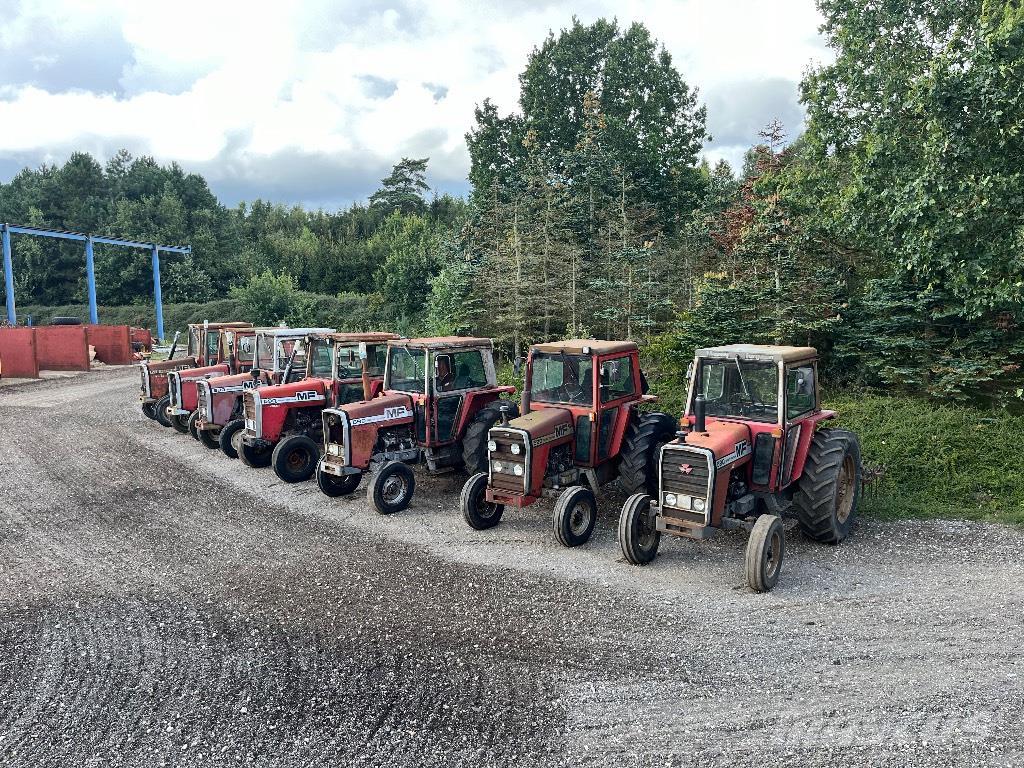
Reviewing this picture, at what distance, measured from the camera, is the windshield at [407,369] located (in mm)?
9992

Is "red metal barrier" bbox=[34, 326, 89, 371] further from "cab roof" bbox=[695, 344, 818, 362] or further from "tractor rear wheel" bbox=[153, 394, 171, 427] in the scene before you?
"cab roof" bbox=[695, 344, 818, 362]

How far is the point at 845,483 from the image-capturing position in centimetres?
820

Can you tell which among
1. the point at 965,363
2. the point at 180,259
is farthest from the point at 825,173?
the point at 180,259

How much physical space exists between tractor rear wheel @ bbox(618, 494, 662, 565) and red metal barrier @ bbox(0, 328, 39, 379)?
81.3 ft

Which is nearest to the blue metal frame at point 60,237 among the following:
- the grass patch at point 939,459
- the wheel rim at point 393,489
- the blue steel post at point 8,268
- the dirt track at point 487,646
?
the blue steel post at point 8,268

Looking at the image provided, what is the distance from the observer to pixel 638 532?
286 inches

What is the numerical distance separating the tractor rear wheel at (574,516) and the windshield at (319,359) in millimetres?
5683

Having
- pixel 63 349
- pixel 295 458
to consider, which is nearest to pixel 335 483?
pixel 295 458

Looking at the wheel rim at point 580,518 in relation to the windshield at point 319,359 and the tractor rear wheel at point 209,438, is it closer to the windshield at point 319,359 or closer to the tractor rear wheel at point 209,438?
the windshield at point 319,359

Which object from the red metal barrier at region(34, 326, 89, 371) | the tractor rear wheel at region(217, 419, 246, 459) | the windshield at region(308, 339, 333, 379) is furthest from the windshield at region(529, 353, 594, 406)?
the red metal barrier at region(34, 326, 89, 371)

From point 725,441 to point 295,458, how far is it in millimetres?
6732

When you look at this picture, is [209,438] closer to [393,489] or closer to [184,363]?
[184,363]

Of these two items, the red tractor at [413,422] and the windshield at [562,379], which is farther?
the red tractor at [413,422]

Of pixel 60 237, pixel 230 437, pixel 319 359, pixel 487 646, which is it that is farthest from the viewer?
pixel 60 237
